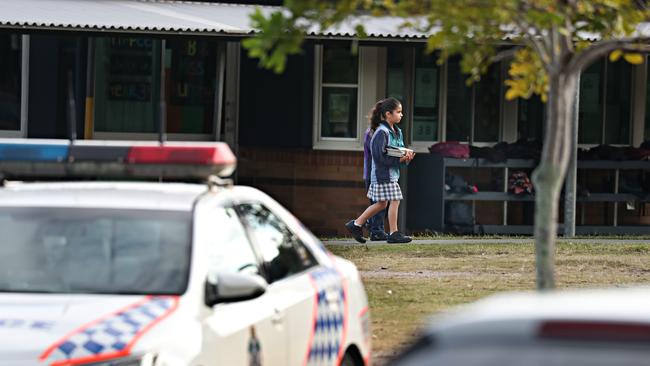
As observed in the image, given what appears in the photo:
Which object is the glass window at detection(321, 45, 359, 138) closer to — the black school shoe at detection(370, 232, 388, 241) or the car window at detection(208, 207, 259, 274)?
the black school shoe at detection(370, 232, 388, 241)


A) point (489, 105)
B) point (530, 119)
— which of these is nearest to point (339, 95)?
point (489, 105)

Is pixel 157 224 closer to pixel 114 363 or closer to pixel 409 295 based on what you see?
pixel 114 363

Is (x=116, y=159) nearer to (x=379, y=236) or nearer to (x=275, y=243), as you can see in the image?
(x=275, y=243)

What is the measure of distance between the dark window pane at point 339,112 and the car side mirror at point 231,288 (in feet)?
44.5

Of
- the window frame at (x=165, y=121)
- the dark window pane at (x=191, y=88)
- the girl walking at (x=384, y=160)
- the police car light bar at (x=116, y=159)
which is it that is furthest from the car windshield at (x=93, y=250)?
the dark window pane at (x=191, y=88)

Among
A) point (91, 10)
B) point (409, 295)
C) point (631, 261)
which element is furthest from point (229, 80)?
point (409, 295)

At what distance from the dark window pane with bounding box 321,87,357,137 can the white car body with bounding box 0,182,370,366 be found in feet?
39.9

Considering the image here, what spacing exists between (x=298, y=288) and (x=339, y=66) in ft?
43.2

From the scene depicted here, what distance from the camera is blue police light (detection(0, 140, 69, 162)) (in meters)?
6.55

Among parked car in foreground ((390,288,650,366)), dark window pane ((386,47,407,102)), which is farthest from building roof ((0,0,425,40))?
parked car in foreground ((390,288,650,366))

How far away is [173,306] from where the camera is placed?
5750mm

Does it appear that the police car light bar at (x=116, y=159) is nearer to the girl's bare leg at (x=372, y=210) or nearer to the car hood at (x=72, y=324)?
the car hood at (x=72, y=324)

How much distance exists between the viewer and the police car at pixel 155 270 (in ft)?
18.1

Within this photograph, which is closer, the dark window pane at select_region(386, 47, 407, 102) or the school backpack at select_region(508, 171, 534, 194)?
the school backpack at select_region(508, 171, 534, 194)
